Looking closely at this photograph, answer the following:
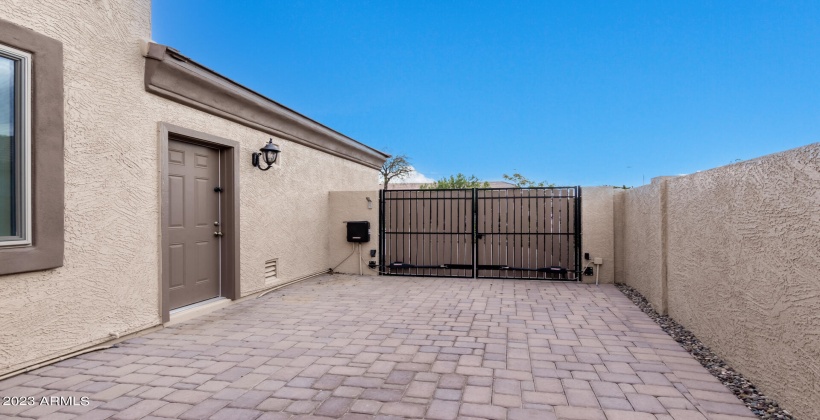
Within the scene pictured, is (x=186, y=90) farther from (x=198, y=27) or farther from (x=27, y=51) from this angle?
(x=198, y=27)

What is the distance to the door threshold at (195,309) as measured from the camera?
467 centimetres

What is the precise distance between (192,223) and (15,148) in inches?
86.3

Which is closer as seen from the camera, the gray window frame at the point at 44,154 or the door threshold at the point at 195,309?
the gray window frame at the point at 44,154

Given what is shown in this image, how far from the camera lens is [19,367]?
10.2 ft

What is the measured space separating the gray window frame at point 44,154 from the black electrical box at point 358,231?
537 centimetres

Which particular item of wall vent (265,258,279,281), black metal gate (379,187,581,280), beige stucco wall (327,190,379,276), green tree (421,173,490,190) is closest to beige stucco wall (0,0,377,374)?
wall vent (265,258,279,281)

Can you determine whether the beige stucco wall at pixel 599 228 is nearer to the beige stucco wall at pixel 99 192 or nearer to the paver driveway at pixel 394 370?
the paver driveway at pixel 394 370

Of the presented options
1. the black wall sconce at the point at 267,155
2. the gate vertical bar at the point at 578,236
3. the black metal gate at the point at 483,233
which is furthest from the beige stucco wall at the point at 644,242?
the black wall sconce at the point at 267,155

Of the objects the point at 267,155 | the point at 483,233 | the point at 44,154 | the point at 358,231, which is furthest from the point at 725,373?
the point at 358,231

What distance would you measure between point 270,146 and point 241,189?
792 mm

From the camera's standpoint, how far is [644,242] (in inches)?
233

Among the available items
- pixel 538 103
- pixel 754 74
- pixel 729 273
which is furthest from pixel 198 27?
pixel 538 103

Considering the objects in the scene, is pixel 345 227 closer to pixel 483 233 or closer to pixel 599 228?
pixel 483 233

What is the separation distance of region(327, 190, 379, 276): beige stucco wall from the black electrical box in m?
0.17
